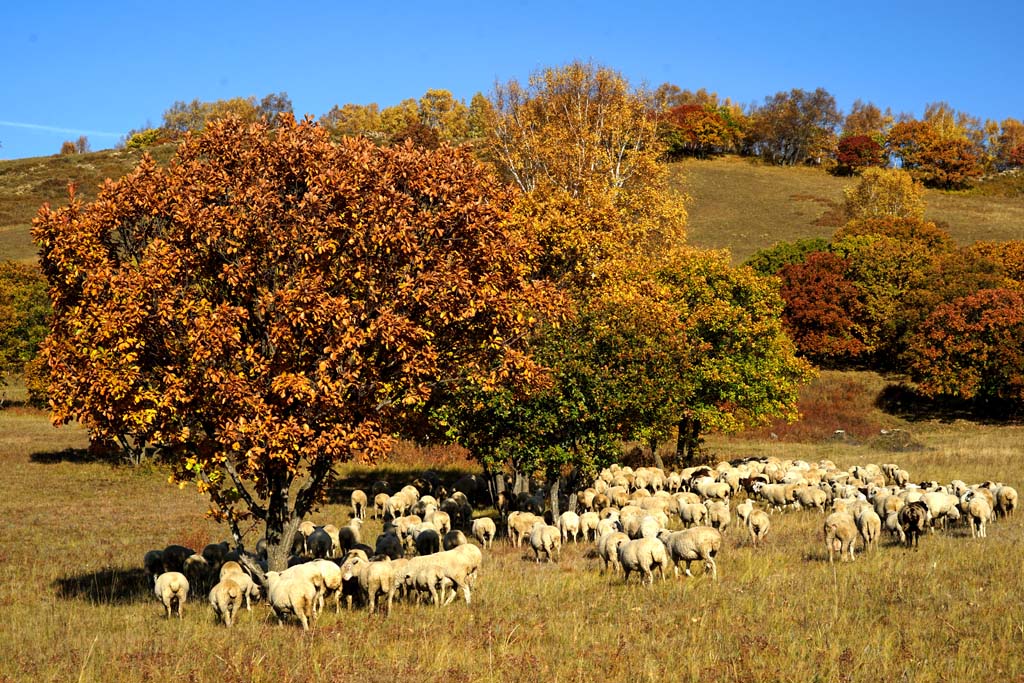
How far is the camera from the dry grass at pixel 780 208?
114875mm

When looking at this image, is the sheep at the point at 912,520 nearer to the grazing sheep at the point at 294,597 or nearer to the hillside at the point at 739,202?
the grazing sheep at the point at 294,597

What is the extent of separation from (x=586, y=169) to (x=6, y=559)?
40.4 meters

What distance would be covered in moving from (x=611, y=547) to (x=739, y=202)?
412 ft

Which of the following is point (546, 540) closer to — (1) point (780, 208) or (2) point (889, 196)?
(2) point (889, 196)

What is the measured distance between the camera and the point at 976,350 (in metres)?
61.9

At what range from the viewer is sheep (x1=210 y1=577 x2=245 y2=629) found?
1644 centimetres

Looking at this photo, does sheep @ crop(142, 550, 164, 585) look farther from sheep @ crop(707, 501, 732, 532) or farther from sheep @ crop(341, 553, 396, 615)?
sheep @ crop(707, 501, 732, 532)

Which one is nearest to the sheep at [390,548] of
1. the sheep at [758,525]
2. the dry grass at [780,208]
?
the sheep at [758,525]

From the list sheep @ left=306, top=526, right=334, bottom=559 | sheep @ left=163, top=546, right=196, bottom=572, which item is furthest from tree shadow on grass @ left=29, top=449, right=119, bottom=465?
sheep @ left=306, top=526, right=334, bottom=559

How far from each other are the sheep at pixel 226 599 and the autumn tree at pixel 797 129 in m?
166

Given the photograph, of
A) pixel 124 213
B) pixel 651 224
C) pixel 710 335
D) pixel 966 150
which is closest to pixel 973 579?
pixel 124 213

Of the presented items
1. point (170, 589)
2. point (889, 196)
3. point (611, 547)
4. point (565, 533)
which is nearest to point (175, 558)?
point (170, 589)

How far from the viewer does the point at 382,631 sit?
1498cm

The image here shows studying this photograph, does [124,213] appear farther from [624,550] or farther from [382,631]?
[624,550]
